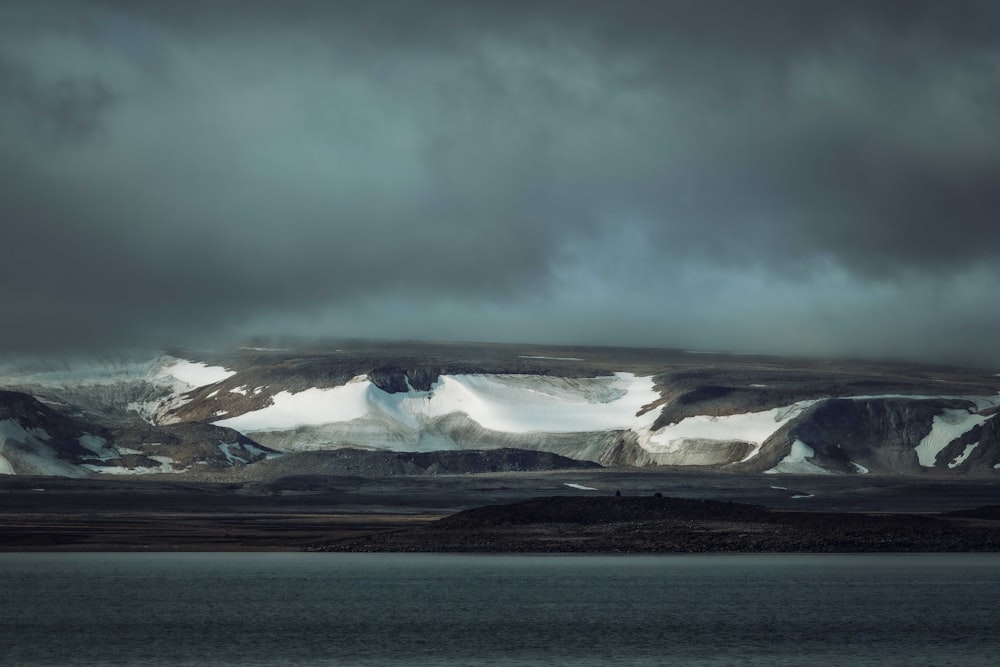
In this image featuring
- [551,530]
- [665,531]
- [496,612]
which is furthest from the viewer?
[551,530]

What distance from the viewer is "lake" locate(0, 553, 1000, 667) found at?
50.5m

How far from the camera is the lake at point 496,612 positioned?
50500 mm

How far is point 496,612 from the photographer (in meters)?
63.8

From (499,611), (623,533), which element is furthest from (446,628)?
(623,533)

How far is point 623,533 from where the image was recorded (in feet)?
359

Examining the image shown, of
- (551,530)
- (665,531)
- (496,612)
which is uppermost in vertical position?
(496,612)

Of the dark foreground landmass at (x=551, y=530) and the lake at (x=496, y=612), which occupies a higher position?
the lake at (x=496, y=612)

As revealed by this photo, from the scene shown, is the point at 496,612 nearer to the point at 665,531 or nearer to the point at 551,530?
the point at 665,531

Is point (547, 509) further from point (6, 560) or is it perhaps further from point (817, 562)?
point (6, 560)

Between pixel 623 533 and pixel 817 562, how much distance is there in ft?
57.8

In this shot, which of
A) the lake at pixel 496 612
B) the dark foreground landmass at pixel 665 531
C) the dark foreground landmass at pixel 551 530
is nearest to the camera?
the lake at pixel 496 612

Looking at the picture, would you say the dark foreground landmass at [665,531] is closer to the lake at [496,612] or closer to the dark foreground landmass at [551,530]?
the dark foreground landmass at [551,530]

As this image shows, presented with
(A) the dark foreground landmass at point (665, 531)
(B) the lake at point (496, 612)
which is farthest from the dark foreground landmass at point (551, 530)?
(B) the lake at point (496, 612)

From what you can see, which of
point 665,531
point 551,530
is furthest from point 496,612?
point 551,530
